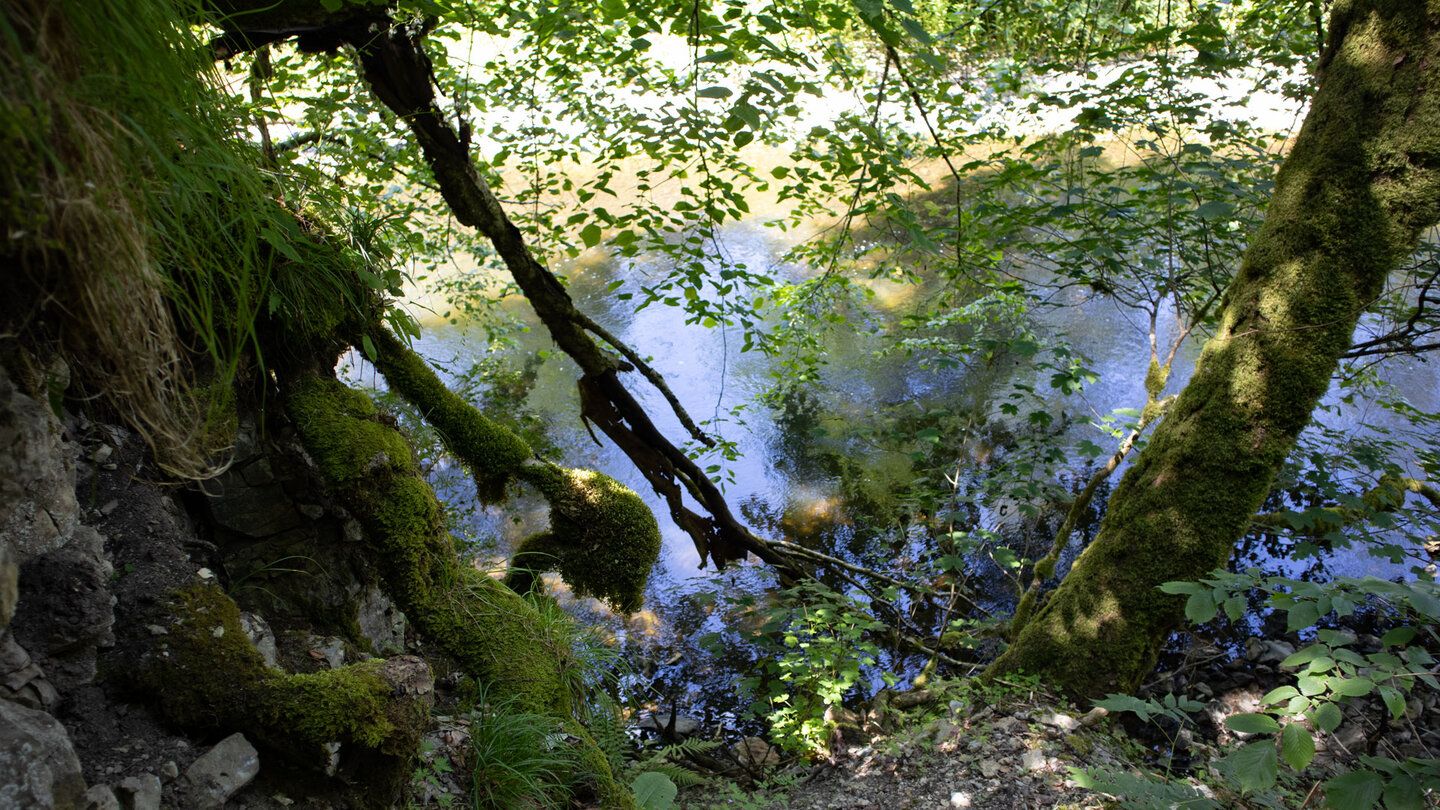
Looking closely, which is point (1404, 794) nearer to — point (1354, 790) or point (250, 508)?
point (1354, 790)

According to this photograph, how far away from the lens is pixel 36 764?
1175mm

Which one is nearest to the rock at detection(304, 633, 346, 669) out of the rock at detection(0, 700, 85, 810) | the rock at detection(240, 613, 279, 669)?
the rock at detection(240, 613, 279, 669)

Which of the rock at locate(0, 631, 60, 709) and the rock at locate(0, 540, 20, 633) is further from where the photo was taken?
the rock at locate(0, 631, 60, 709)

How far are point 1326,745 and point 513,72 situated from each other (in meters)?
5.66

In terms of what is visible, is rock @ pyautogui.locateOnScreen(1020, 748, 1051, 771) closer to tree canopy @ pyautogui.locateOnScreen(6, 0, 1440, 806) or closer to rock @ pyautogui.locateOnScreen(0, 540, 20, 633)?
tree canopy @ pyautogui.locateOnScreen(6, 0, 1440, 806)

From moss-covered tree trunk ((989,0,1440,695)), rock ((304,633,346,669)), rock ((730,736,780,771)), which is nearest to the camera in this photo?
rock ((304,633,346,669))

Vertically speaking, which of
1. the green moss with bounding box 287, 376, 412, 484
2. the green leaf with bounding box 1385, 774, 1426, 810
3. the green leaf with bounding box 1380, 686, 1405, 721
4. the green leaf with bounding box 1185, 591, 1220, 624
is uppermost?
the green moss with bounding box 287, 376, 412, 484

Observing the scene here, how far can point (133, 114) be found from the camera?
115 cm

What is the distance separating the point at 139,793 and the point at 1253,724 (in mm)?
2456

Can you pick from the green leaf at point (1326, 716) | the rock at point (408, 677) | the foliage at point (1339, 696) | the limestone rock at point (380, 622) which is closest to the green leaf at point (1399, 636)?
the foliage at point (1339, 696)

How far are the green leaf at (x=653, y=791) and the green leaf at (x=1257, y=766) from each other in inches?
60.7

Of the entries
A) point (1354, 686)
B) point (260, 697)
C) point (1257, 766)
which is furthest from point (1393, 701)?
point (260, 697)

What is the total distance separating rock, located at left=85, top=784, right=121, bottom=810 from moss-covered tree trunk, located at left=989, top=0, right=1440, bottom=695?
3.42 metres

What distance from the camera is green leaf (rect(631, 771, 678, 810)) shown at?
2229mm
